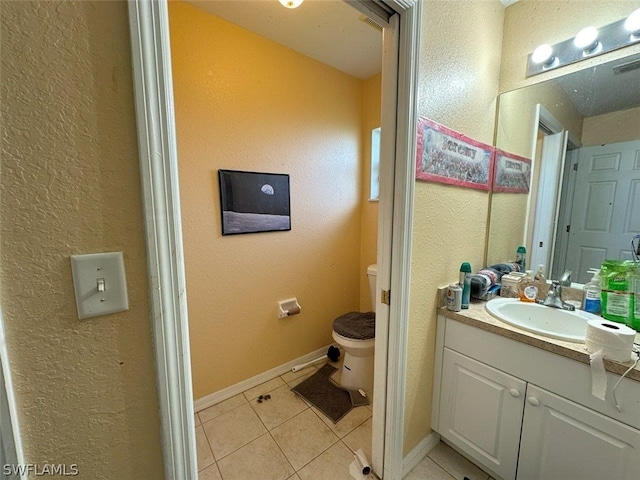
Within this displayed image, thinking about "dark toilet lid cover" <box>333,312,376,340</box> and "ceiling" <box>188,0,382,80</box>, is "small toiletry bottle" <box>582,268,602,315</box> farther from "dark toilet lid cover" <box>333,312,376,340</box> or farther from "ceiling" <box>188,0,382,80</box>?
"ceiling" <box>188,0,382,80</box>

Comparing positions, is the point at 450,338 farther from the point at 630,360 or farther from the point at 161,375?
the point at 161,375

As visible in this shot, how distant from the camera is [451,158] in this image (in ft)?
4.07

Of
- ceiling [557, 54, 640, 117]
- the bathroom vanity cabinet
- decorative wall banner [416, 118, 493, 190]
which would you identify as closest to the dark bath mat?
the bathroom vanity cabinet

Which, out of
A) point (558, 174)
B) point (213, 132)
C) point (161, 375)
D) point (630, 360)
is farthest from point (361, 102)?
point (161, 375)

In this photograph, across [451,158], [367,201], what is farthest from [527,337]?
[367,201]

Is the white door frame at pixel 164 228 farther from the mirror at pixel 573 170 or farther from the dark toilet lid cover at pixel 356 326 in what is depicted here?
the mirror at pixel 573 170

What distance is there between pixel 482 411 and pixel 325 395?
1.01 m

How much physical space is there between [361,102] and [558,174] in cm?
158

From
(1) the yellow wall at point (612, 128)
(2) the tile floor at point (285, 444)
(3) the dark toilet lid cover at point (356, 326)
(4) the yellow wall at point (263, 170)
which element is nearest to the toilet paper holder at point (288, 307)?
(4) the yellow wall at point (263, 170)

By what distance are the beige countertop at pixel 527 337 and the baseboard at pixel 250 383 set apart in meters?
1.34

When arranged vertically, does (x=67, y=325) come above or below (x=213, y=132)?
below

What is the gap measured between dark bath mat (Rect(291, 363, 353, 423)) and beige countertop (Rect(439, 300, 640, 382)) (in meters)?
0.98

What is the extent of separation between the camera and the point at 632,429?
841mm

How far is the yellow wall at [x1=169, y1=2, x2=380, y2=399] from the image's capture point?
1558mm
